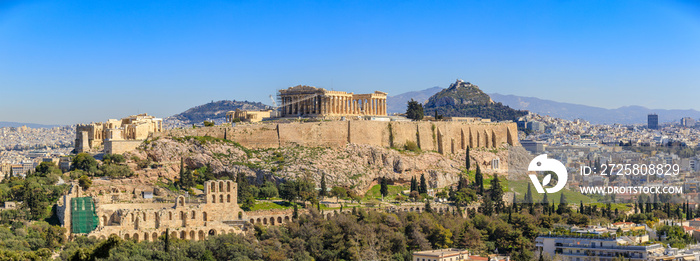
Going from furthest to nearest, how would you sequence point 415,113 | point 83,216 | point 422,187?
point 415,113 → point 422,187 → point 83,216

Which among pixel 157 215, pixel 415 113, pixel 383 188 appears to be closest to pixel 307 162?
pixel 383 188

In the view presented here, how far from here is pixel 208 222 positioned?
55594 millimetres

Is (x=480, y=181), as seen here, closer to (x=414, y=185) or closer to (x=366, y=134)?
(x=414, y=185)

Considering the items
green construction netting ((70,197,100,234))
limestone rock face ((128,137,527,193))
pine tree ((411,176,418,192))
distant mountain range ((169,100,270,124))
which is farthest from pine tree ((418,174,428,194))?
distant mountain range ((169,100,270,124))

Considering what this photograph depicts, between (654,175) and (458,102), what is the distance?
8447 cm

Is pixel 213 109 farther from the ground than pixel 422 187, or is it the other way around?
pixel 213 109

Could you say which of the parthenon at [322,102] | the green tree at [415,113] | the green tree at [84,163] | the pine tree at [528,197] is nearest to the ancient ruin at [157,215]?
the green tree at [84,163]

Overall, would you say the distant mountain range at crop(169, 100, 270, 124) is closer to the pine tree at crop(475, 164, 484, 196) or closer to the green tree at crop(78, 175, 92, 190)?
the pine tree at crop(475, 164, 484, 196)

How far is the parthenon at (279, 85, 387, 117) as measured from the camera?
277ft

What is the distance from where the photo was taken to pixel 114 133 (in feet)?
228

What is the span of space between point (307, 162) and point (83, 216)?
79.1 feet

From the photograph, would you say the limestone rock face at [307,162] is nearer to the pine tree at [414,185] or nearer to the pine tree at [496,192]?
the pine tree at [414,185]

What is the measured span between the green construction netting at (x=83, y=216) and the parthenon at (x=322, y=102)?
3243cm

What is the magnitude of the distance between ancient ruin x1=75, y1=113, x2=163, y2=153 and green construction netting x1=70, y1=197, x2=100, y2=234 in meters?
14.3
